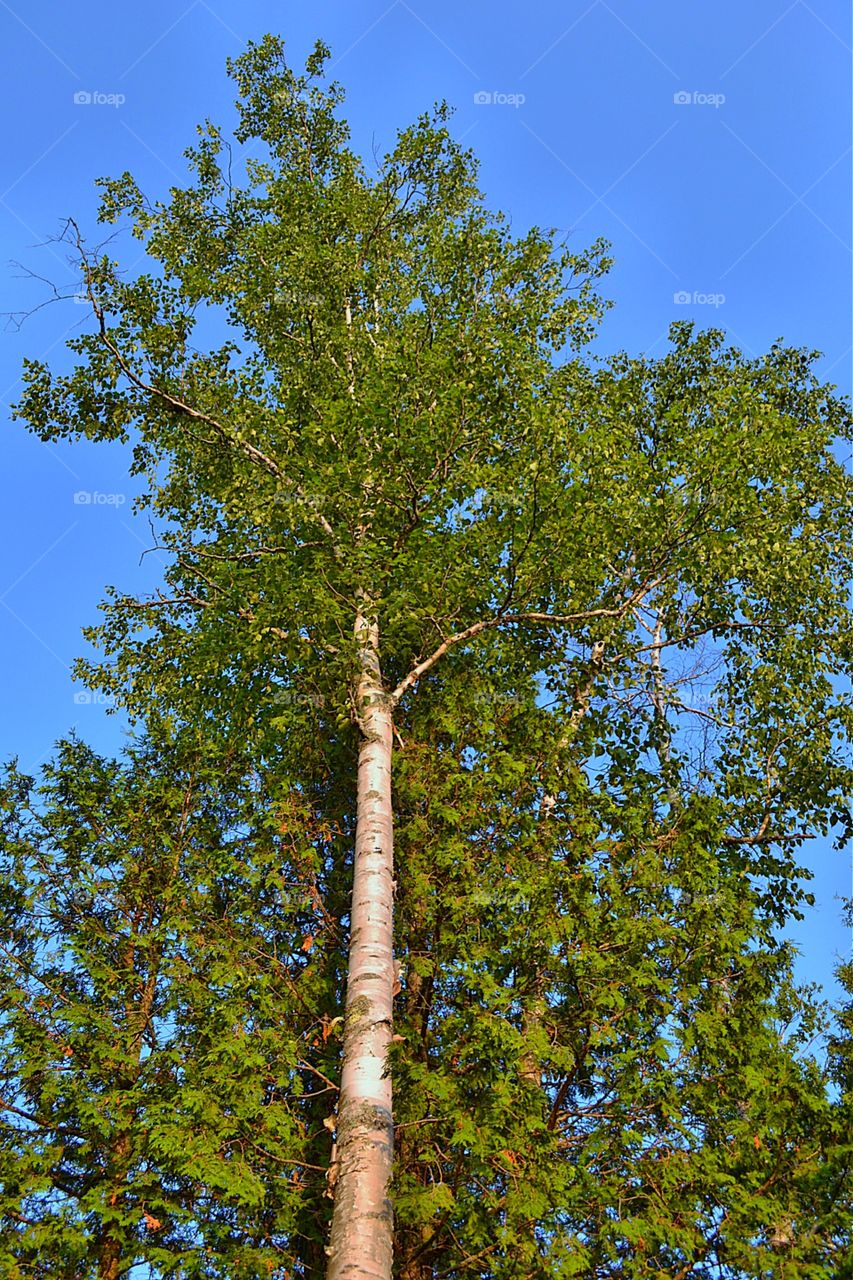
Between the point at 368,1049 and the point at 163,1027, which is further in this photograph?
the point at 163,1027

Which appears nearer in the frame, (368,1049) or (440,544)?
(368,1049)

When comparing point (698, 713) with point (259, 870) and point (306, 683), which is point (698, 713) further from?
point (259, 870)

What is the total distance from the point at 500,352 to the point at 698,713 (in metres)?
4.97

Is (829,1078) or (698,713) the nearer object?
(829,1078)

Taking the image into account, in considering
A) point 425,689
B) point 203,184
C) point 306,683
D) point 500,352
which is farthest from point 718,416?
point 203,184

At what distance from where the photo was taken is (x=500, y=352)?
36.4 feet

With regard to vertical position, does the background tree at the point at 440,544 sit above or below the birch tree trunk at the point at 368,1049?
above

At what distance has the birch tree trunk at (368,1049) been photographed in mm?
5559

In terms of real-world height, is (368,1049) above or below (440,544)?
below

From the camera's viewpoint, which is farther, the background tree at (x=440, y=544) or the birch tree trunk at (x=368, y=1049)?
the background tree at (x=440, y=544)

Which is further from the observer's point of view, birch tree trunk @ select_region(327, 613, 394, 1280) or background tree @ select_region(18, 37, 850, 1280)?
background tree @ select_region(18, 37, 850, 1280)

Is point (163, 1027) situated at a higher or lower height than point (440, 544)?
lower

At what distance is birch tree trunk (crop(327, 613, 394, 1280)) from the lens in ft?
18.2

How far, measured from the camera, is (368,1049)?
6.40 metres
